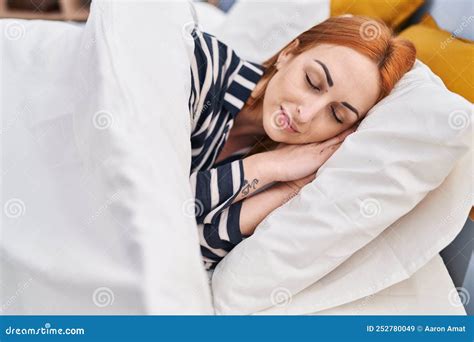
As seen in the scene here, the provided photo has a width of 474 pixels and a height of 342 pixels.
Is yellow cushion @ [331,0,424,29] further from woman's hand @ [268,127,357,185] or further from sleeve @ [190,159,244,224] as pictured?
sleeve @ [190,159,244,224]

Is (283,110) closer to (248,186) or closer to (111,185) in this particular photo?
(248,186)

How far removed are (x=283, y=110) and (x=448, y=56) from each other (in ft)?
1.17

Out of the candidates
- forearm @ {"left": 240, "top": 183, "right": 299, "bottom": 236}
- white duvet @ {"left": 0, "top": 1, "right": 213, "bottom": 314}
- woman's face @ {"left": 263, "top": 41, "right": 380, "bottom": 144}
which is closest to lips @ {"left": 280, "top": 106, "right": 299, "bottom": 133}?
woman's face @ {"left": 263, "top": 41, "right": 380, "bottom": 144}

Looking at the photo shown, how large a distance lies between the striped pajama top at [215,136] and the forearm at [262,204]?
0.05 ft

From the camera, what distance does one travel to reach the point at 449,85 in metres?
0.90

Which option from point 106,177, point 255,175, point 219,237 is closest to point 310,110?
point 255,175

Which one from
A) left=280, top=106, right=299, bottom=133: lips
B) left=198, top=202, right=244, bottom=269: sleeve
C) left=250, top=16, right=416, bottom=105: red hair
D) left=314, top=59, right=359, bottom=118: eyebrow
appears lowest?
left=198, top=202, right=244, bottom=269: sleeve

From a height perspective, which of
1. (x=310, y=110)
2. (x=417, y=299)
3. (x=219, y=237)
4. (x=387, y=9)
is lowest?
(x=219, y=237)

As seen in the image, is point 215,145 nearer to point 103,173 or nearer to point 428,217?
point 103,173

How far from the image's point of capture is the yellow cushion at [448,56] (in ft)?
2.85

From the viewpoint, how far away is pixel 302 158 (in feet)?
2.87

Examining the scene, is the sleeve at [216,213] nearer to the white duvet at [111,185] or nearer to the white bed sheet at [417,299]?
the white duvet at [111,185]

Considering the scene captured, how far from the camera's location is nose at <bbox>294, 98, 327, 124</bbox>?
2.79ft

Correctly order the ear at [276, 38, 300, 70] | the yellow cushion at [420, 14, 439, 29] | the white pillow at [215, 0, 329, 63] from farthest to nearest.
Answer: the white pillow at [215, 0, 329, 63] → the yellow cushion at [420, 14, 439, 29] → the ear at [276, 38, 300, 70]
